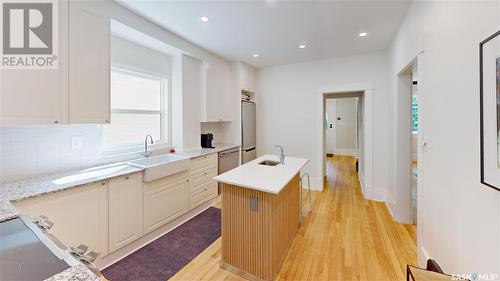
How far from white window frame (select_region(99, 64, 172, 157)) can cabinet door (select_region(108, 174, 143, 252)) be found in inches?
27.7

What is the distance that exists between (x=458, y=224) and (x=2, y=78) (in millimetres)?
3456

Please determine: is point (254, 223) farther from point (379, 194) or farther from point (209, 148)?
point (379, 194)

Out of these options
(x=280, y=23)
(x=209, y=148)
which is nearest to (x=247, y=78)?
(x=209, y=148)

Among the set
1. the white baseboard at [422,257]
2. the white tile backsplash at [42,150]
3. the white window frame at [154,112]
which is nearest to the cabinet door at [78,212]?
the white tile backsplash at [42,150]

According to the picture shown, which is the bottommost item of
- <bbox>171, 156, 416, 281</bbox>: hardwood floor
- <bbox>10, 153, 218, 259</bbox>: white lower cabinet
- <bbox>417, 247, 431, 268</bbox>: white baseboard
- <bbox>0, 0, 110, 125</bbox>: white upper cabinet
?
<bbox>171, 156, 416, 281</bbox>: hardwood floor

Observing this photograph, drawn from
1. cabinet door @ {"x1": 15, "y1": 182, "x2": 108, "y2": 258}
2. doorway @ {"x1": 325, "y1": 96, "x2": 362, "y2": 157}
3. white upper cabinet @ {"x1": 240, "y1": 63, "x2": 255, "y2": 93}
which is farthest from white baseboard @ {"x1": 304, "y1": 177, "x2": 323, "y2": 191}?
doorway @ {"x1": 325, "y1": 96, "x2": 362, "y2": 157}

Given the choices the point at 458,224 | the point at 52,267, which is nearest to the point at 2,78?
the point at 52,267

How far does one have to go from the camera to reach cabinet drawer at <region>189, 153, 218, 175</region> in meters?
3.11

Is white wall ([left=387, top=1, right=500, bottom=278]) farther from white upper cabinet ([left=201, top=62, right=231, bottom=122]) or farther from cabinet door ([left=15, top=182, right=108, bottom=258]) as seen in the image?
white upper cabinet ([left=201, top=62, right=231, bottom=122])

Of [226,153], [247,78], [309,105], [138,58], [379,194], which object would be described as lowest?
[379,194]

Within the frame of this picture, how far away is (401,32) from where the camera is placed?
266 centimetres

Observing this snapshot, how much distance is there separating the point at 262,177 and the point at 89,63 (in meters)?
2.10

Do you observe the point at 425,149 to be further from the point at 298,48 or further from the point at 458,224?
the point at 298,48

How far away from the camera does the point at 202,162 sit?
3293mm
